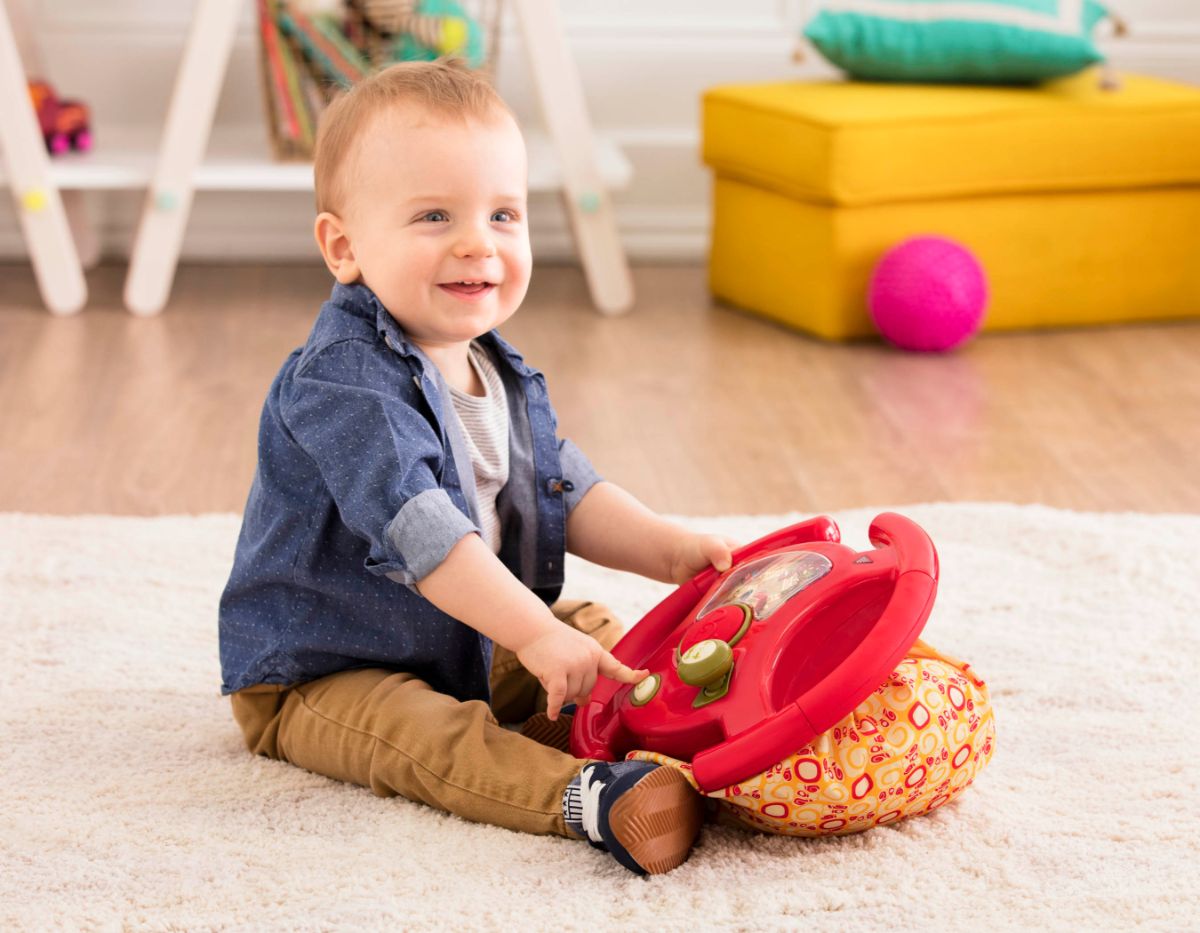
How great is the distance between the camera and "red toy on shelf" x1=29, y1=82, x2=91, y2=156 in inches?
92.1

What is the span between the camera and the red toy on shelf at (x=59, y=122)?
234 cm

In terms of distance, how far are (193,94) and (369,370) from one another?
4.62 feet

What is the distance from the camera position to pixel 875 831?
0.90 metres

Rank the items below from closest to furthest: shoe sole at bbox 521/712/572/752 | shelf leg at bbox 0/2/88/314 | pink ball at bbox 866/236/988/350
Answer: shoe sole at bbox 521/712/572/752 → pink ball at bbox 866/236/988/350 → shelf leg at bbox 0/2/88/314

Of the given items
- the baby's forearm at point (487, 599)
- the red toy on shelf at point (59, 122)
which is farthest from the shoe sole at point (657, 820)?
the red toy on shelf at point (59, 122)

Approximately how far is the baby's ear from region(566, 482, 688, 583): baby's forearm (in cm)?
23

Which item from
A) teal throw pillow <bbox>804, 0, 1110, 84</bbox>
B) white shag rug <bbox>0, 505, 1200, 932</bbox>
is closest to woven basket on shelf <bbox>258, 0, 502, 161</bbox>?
teal throw pillow <bbox>804, 0, 1110, 84</bbox>

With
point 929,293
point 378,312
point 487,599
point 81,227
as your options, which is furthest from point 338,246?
point 81,227

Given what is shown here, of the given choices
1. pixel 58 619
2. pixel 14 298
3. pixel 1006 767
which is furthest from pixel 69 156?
pixel 1006 767

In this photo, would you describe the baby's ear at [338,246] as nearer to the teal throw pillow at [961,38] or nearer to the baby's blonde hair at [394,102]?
the baby's blonde hair at [394,102]

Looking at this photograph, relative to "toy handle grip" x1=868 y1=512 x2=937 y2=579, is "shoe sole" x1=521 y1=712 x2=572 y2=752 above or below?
below

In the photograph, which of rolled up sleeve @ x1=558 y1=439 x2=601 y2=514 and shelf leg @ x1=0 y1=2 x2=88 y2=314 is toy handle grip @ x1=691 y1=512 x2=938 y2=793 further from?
shelf leg @ x1=0 y1=2 x2=88 y2=314

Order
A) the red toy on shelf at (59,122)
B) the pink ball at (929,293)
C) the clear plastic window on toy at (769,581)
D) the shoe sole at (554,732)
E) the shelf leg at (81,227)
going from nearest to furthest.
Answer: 1. the clear plastic window on toy at (769,581)
2. the shoe sole at (554,732)
3. the pink ball at (929,293)
4. the red toy on shelf at (59,122)
5. the shelf leg at (81,227)

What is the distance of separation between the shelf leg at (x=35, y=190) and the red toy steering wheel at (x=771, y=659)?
1576 millimetres
